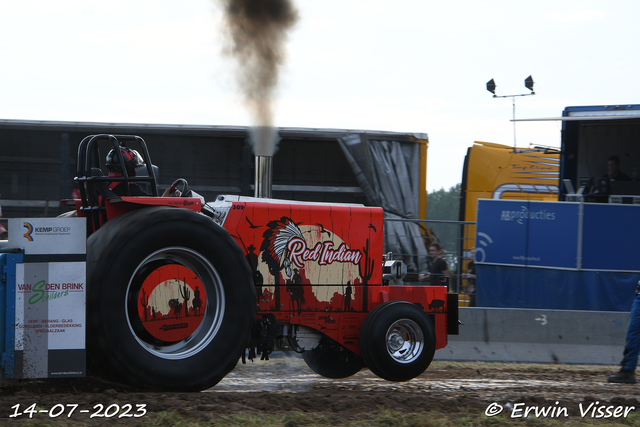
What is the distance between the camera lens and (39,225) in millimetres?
4453

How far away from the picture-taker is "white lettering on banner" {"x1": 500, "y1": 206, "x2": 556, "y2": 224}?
10312mm

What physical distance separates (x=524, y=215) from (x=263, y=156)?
4589mm

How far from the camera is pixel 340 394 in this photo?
17.7 feet

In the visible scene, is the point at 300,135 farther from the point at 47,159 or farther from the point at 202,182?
the point at 47,159

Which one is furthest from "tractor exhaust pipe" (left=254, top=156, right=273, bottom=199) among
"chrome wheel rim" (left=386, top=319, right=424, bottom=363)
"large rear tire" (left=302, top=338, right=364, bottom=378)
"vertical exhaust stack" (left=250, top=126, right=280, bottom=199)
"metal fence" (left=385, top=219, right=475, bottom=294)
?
"metal fence" (left=385, top=219, right=475, bottom=294)

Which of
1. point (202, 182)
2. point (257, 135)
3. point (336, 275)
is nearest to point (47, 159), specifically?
point (202, 182)

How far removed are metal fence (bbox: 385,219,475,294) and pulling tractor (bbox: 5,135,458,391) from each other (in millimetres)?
4342

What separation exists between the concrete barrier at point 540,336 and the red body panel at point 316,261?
290 centimetres

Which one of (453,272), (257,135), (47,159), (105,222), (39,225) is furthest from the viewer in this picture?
(47,159)

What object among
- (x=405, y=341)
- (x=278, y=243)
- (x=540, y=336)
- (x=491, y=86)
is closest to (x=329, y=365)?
(x=405, y=341)

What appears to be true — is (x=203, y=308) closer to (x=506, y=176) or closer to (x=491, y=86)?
(x=506, y=176)

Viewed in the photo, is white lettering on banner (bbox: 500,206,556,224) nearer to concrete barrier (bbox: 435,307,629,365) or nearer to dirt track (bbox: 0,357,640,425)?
concrete barrier (bbox: 435,307,629,365)

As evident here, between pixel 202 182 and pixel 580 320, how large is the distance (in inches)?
257

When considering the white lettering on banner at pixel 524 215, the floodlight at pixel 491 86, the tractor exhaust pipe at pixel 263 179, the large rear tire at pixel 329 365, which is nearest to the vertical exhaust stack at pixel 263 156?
the tractor exhaust pipe at pixel 263 179
